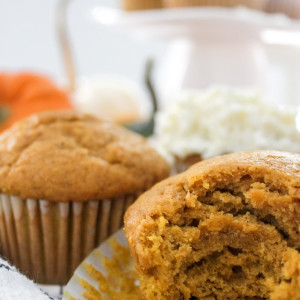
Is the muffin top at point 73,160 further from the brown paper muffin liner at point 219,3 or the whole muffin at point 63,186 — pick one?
the brown paper muffin liner at point 219,3

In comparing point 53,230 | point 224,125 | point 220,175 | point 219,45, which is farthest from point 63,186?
point 219,45

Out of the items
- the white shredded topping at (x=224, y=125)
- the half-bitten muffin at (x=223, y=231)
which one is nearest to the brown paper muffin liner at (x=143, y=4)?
the white shredded topping at (x=224, y=125)

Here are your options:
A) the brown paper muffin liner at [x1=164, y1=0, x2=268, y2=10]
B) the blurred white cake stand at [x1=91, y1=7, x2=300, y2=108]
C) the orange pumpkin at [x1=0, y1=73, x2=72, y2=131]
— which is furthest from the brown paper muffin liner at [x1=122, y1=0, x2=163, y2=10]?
the orange pumpkin at [x1=0, y1=73, x2=72, y2=131]

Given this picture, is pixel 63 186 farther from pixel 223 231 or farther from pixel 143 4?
pixel 143 4

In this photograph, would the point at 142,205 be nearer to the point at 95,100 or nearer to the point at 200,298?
the point at 200,298

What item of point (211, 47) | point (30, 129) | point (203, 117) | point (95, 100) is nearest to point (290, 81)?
point (211, 47)

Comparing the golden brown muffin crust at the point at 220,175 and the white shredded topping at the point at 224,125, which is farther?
the white shredded topping at the point at 224,125
